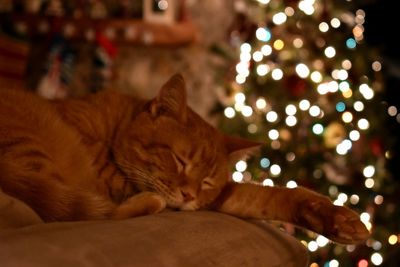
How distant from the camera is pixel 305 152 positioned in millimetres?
2492

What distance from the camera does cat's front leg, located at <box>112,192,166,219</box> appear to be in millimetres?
1050

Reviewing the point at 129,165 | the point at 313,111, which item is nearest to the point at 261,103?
the point at 313,111

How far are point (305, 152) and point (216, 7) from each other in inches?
52.2

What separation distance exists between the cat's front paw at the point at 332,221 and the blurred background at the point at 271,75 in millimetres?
1028

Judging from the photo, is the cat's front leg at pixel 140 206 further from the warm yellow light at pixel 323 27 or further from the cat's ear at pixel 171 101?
the warm yellow light at pixel 323 27

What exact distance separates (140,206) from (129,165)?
0.80 feet

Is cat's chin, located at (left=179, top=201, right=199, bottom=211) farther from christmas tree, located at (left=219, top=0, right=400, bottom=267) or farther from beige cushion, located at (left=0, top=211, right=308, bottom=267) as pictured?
christmas tree, located at (left=219, top=0, right=400, bottom=267)

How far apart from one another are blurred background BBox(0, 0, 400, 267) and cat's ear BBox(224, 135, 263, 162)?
2.48 feet

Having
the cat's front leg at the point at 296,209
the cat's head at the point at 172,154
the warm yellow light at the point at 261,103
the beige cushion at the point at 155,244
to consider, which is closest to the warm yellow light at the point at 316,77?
the warm yellow light at the point at 261,103

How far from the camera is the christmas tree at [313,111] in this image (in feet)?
8.04

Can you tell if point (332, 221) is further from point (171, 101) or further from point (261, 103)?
point (261, 103)

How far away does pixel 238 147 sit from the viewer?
Answer: 1482mm

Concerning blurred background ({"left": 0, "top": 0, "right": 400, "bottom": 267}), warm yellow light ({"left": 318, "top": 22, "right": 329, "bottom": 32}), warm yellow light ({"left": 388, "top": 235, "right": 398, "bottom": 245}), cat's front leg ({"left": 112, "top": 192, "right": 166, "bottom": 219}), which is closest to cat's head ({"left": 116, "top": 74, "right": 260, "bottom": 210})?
cat's front leg ({"left": 112, "top": 192, "right": 166, "bottom": 219})

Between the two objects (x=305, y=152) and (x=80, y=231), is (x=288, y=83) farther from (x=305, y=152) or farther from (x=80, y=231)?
(x=80, y=231)
